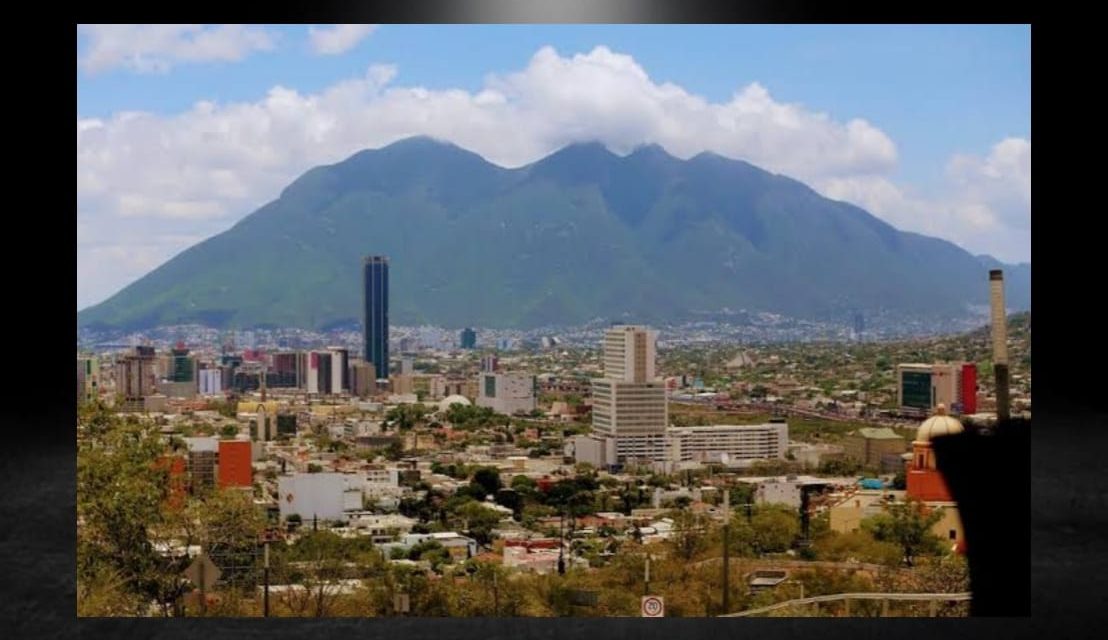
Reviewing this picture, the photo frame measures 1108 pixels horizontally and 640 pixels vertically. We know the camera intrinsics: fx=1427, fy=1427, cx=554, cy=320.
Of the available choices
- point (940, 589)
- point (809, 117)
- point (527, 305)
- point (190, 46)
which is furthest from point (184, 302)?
point (940, 589)

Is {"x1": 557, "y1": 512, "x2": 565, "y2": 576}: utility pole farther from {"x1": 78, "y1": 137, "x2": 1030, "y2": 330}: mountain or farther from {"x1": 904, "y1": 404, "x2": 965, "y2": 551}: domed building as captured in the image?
{"x1": 904, "y1": 404, "x2": 965, "y2": 551}: domed building

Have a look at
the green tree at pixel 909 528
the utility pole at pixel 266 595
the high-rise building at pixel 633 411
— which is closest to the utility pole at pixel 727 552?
the high-rise building at pixel 633 411

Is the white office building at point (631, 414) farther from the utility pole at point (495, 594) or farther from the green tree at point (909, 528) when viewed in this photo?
the green tree at point (909, 528)

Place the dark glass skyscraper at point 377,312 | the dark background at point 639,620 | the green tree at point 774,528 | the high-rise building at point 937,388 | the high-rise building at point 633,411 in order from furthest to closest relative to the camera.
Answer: the dark glass skyscraper at point 377,312
the high-rise building at point 633,411
the green tree at point 774,528
the high-rise building at point 937,388
the dark background at point 639,620

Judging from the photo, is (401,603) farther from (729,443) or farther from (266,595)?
(729,443)

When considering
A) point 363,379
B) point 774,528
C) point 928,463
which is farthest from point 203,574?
point 928,463

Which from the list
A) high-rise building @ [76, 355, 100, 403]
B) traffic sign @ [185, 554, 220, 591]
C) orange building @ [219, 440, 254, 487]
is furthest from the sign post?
high-rise building @ [76, 355, 100, 403]
